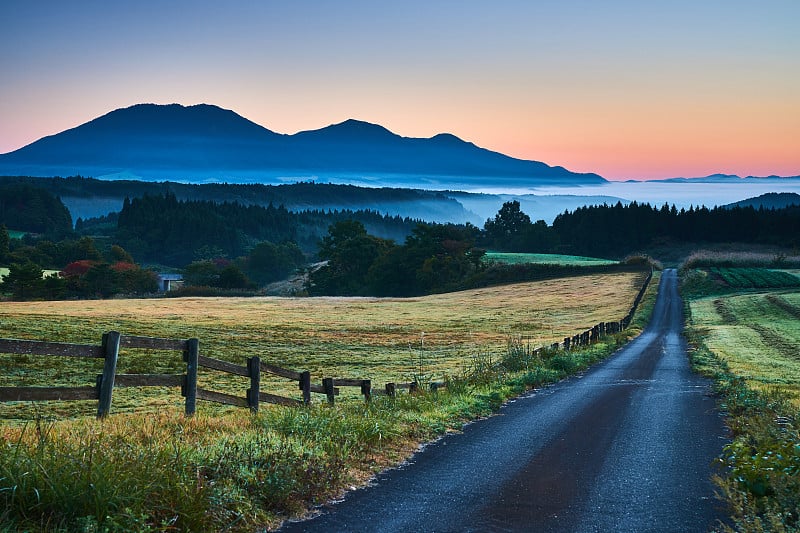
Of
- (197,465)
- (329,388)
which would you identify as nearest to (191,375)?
(329,388)

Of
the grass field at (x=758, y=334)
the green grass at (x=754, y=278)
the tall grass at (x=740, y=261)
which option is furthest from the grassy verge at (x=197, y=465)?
the tall grass at (x=740, y=261)

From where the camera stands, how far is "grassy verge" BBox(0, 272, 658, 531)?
6961 millimetres

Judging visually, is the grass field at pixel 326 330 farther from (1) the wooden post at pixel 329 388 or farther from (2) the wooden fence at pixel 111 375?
(2) the wooden fence at pixel 111 375

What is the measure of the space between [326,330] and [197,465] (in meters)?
55.4

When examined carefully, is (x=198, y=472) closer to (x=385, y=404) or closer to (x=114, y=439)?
(x=114, y=439)

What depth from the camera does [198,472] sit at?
8.02 metres

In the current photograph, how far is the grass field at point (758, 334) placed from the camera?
28.8 m

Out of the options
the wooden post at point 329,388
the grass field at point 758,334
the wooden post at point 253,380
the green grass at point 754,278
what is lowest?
the grass field at point 758,334

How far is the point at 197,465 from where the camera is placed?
8352mm

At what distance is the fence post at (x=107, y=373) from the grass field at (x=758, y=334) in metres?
15.6

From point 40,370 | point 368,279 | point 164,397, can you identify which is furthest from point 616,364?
point 368,279

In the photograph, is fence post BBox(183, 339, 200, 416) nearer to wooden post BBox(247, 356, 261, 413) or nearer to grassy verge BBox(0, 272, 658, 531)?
grassy verge BBox(0, 272, 658, 531)

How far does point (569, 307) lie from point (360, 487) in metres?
80.3

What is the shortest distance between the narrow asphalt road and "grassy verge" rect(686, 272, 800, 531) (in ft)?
1.49
